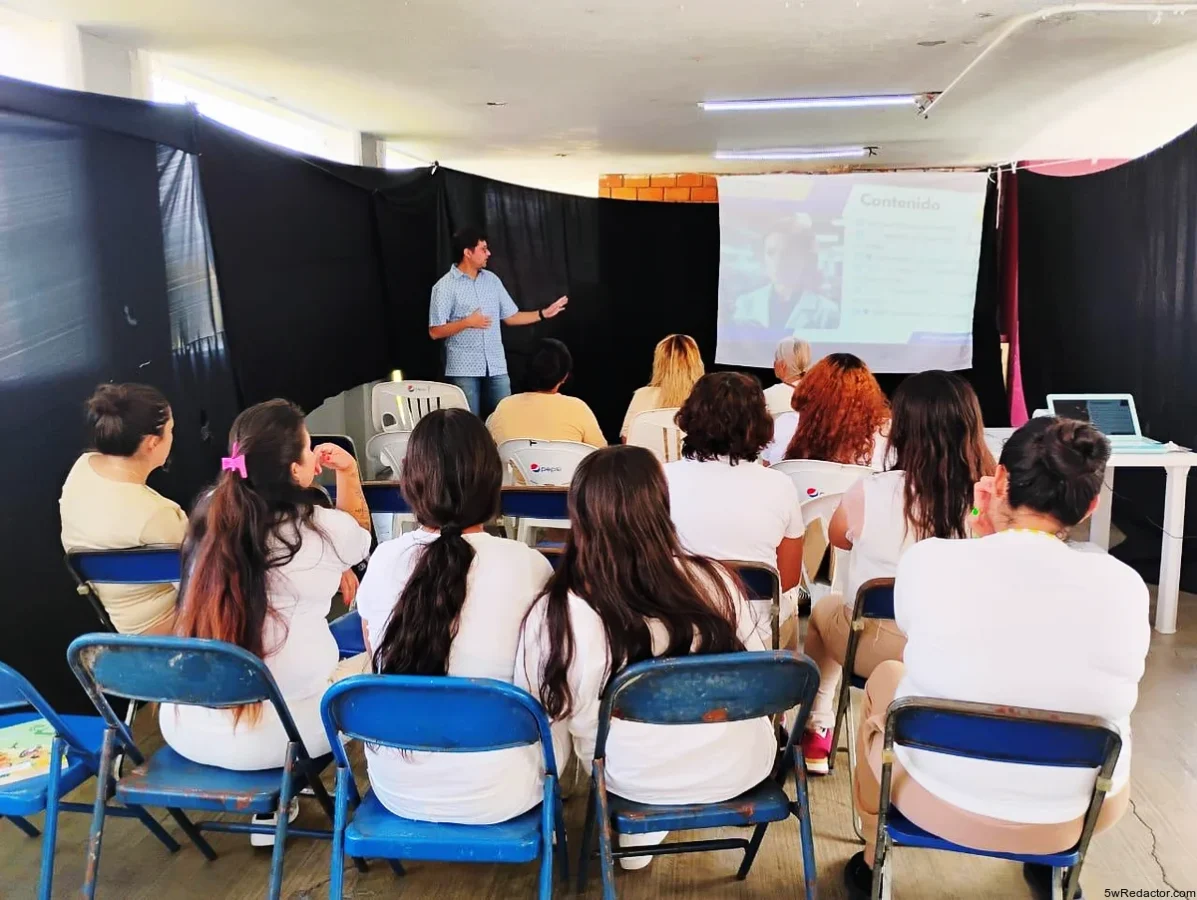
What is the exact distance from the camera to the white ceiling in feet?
11.5

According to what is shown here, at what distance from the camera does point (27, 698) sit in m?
1.60

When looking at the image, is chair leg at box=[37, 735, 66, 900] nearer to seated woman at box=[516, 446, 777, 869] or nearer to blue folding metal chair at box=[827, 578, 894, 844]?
seated woman at box=[516, 446, 777, 869]

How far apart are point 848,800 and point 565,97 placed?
4.13m

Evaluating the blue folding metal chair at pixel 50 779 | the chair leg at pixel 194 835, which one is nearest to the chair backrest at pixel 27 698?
the blue folding metal chair at pixel 50 779

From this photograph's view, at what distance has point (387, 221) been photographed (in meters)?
5.21

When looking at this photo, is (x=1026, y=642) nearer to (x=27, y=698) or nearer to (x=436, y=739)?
(x=436, y=739)

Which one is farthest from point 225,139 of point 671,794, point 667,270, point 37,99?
point 667,270

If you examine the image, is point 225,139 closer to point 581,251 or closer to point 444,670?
point 444,670

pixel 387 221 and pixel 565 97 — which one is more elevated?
pixel 565 97

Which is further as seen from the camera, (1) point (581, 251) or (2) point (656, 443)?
(1) point (581, 251)

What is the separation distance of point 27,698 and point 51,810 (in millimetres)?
257

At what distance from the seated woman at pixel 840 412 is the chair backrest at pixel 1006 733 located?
1.52 metres

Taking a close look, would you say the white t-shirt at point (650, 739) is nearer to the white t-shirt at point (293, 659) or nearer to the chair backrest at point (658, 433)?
the white t-shirt at point (293, 659)

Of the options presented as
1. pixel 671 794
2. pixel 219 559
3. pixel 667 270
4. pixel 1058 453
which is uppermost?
pixel 667 270
